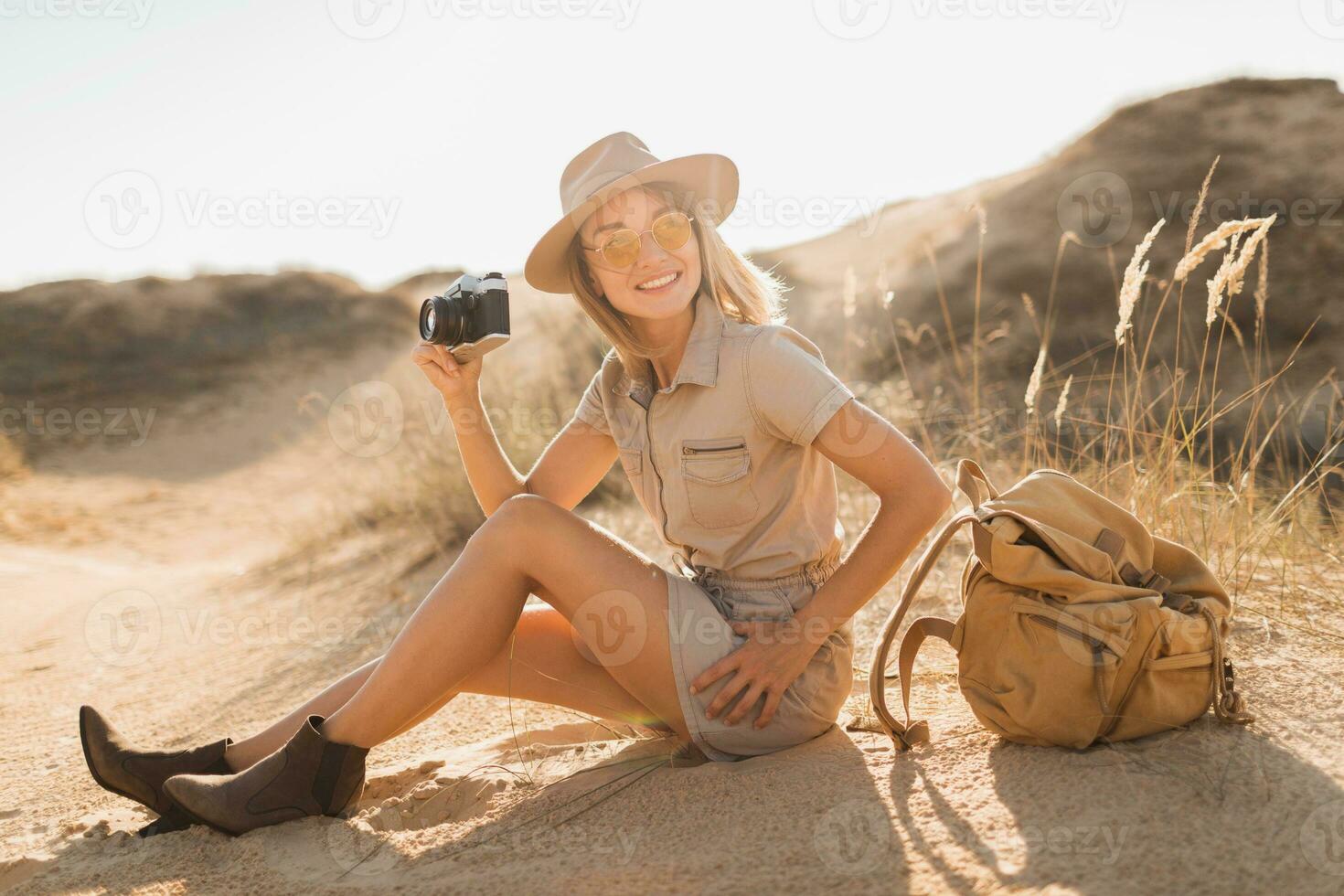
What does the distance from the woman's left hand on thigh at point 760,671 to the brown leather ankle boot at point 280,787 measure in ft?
2.51

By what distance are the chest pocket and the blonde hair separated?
278mm

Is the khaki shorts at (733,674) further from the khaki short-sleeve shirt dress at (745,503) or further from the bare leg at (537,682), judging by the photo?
the bare leg at (537,682)

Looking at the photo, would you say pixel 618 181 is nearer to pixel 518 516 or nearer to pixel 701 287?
pixel 701 287

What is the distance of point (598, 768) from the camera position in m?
2.34

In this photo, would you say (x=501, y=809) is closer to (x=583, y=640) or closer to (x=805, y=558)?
(x=583, y=640)

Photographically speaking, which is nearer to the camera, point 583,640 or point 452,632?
point 452,632

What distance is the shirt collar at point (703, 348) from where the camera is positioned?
225 cm

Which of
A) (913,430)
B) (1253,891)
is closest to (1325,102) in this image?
(913,430)

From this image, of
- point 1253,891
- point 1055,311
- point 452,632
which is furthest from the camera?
point 1055,311

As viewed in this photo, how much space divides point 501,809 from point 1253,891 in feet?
4.58

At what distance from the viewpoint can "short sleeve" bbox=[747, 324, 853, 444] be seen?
6.91 ft

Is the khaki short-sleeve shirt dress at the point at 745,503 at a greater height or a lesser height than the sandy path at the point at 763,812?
greater
